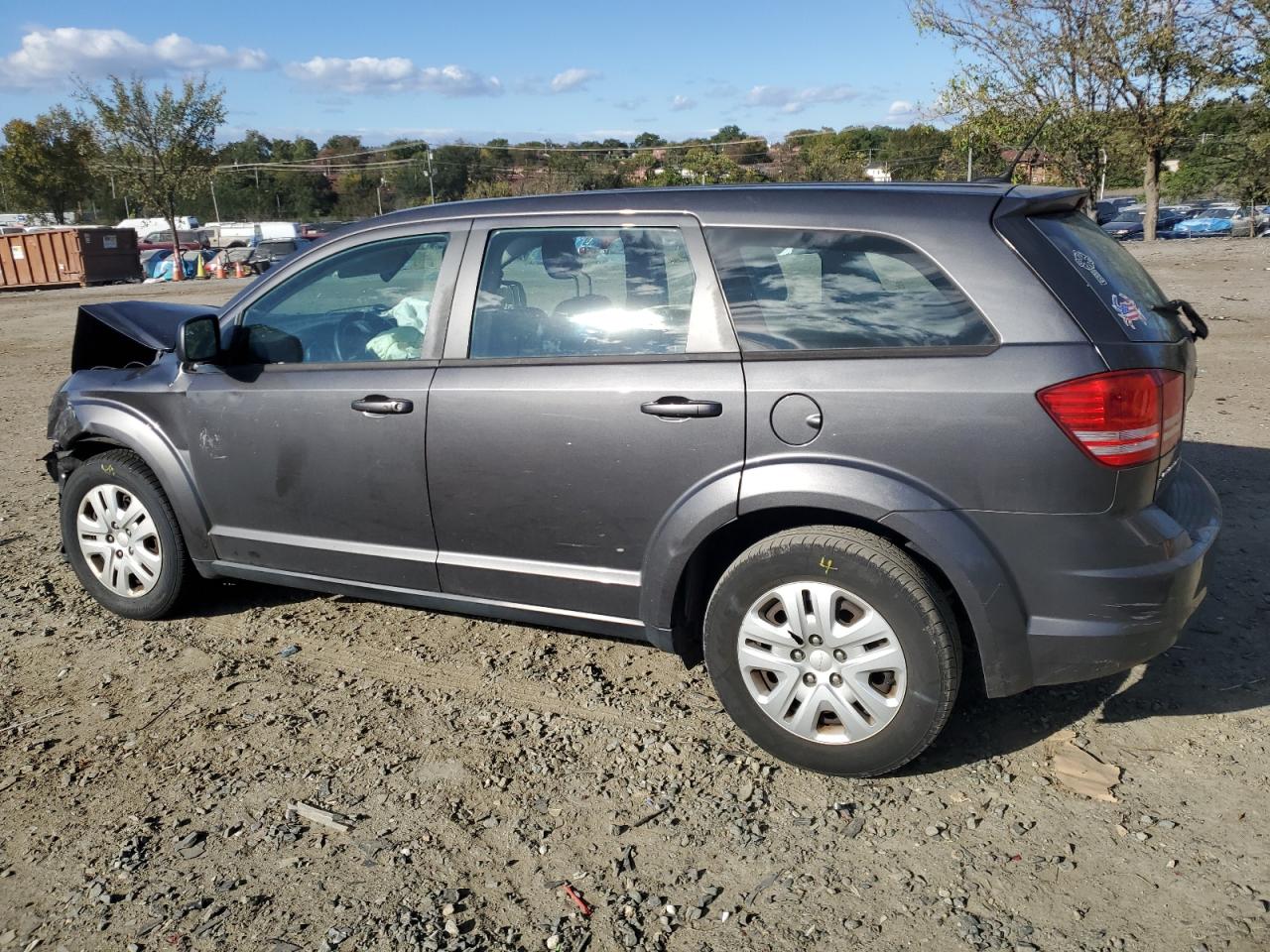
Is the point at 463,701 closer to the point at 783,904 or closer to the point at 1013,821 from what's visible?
the point at 783,904

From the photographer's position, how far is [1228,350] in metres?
10.8

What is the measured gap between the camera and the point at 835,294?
133 inches

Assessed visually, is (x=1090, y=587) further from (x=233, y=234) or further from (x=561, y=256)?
(x=233, y=234)

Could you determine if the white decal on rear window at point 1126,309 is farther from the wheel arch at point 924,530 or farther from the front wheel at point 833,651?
the front wheel at point 833,651

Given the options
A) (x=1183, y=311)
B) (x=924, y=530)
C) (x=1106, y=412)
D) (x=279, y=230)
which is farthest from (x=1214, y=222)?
(x=279, y=230)

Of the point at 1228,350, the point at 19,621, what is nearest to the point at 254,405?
the point at 19,621

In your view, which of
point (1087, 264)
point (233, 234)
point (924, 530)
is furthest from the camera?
point (233, 234)

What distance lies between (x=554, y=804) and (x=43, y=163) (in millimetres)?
62901

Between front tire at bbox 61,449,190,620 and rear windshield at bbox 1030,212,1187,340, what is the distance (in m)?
3.77

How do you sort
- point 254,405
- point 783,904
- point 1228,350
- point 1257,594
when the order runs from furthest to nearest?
point 1228,350, point 1257,594, point 254,405, point 783,904

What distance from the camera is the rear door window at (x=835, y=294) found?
3223 millimetres

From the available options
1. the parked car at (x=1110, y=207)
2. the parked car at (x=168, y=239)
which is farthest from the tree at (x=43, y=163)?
the parked car at (x=1110, y=207)

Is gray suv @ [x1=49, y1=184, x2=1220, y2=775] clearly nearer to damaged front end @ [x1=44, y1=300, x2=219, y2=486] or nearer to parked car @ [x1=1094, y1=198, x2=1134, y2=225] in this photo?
damaged front end @ [x1=44, y1=300, x2=219, y2=486]

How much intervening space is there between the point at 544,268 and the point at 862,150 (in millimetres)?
41731
